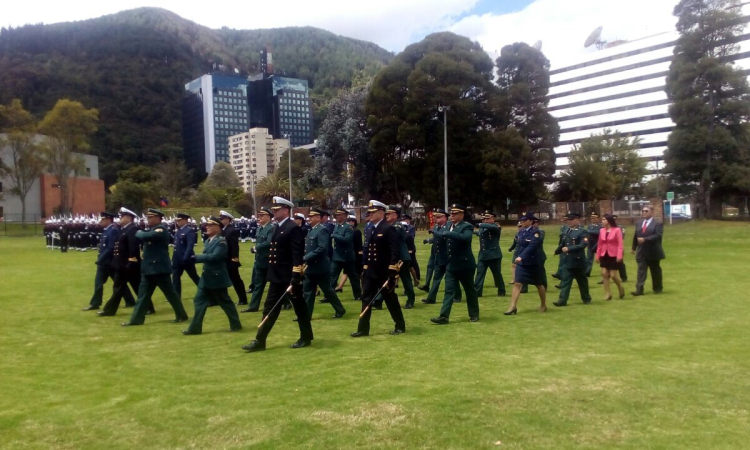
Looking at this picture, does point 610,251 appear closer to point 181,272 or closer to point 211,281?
point 211,281

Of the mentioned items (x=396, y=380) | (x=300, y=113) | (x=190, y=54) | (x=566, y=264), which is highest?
(x=190, y=54)

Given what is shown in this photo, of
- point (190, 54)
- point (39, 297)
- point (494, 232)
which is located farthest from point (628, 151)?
point (190, 54)

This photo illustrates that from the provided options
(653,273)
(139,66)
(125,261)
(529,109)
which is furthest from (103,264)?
(139,66)

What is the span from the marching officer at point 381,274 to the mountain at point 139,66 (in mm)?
52942

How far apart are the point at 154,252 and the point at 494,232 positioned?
6.10 m

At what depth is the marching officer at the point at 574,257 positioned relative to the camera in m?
10.9

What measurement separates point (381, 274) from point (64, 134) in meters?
55.2

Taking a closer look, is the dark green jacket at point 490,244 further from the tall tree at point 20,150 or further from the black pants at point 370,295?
the tall tree at point 20,150

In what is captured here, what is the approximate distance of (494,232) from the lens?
11750 mm

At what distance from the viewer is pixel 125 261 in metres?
10.3

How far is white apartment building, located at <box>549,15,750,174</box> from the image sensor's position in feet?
268

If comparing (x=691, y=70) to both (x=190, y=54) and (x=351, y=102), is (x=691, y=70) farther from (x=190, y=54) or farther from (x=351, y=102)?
(x=190, y=54)

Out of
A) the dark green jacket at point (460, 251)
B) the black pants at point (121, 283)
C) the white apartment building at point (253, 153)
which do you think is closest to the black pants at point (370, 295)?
the dark green jacket at point (460, 251)

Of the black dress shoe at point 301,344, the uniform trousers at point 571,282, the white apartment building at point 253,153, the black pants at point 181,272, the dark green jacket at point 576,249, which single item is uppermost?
the white apartment building at point 253,153
